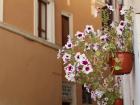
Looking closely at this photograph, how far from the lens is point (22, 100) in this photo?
16.1 meters

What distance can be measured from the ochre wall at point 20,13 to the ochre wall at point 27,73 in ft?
1.93

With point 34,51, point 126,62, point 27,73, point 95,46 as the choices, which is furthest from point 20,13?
point 126,62

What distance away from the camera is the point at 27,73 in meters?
16.5

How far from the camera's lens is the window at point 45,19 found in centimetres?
1852

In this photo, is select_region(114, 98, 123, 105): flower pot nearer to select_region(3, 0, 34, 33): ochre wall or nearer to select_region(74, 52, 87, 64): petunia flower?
select_region(74, 52, 87, 64): petunia flower

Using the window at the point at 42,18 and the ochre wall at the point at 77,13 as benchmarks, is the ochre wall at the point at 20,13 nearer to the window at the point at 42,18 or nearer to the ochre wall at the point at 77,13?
the window at the point at 42,18

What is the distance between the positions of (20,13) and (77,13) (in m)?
5.82

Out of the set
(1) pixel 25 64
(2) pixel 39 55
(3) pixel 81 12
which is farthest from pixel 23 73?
(3) pixel 81 12

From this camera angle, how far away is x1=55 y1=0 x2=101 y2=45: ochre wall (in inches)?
803

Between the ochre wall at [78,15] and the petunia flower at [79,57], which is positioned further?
the ochre wall at [78,15]

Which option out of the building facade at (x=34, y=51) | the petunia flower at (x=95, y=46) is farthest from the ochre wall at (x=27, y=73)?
the petunia flower at (x=95, y=46)

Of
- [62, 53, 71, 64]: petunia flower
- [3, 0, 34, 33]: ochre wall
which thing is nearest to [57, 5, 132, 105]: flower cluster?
[62, 53, 71, 64]: petunia flower

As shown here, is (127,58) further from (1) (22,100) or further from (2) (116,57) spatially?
(1) (22,100)

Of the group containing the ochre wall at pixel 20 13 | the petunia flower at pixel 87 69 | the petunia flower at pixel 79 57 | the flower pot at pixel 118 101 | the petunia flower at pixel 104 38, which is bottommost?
the flower pot at pixel 118 101
